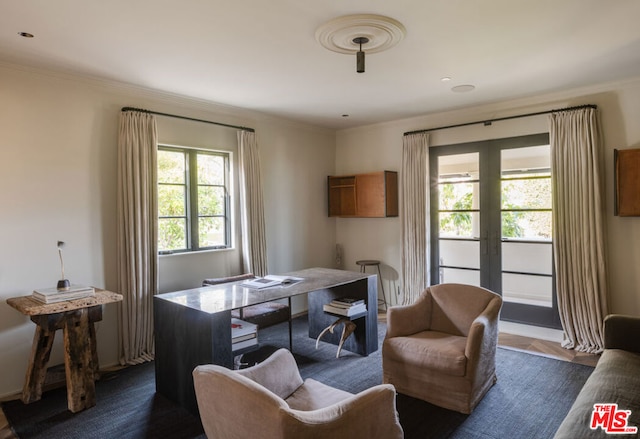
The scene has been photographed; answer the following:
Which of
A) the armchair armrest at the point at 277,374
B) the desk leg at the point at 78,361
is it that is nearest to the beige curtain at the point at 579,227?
the armchair armrest at the point at 277,374

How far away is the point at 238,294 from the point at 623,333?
2758mm

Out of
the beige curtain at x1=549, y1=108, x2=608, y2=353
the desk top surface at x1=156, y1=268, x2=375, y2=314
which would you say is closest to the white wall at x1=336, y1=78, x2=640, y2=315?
the beige curtain at x1=549, y1=108, x2=608, y2=353

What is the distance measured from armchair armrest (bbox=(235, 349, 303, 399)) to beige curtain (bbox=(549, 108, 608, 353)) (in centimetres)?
323

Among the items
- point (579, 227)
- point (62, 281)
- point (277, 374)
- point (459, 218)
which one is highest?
point (459, 218)

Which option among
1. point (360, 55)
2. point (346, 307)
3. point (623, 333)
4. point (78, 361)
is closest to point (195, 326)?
point (78, 361)

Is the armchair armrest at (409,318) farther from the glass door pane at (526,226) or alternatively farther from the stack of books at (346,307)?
the glass door pane at (526,226)

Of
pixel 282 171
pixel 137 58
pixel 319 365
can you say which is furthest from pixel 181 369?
pixel 282 171

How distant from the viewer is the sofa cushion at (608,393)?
1793 millimetres

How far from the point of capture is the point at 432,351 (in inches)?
113

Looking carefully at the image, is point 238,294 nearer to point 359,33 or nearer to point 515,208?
point 359,33

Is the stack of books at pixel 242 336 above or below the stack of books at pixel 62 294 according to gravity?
below

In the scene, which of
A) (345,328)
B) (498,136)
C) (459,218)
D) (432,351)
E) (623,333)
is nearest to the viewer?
(623,333)

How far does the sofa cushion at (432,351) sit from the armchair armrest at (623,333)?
96 cm

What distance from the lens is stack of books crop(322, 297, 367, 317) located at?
371 centimetres
